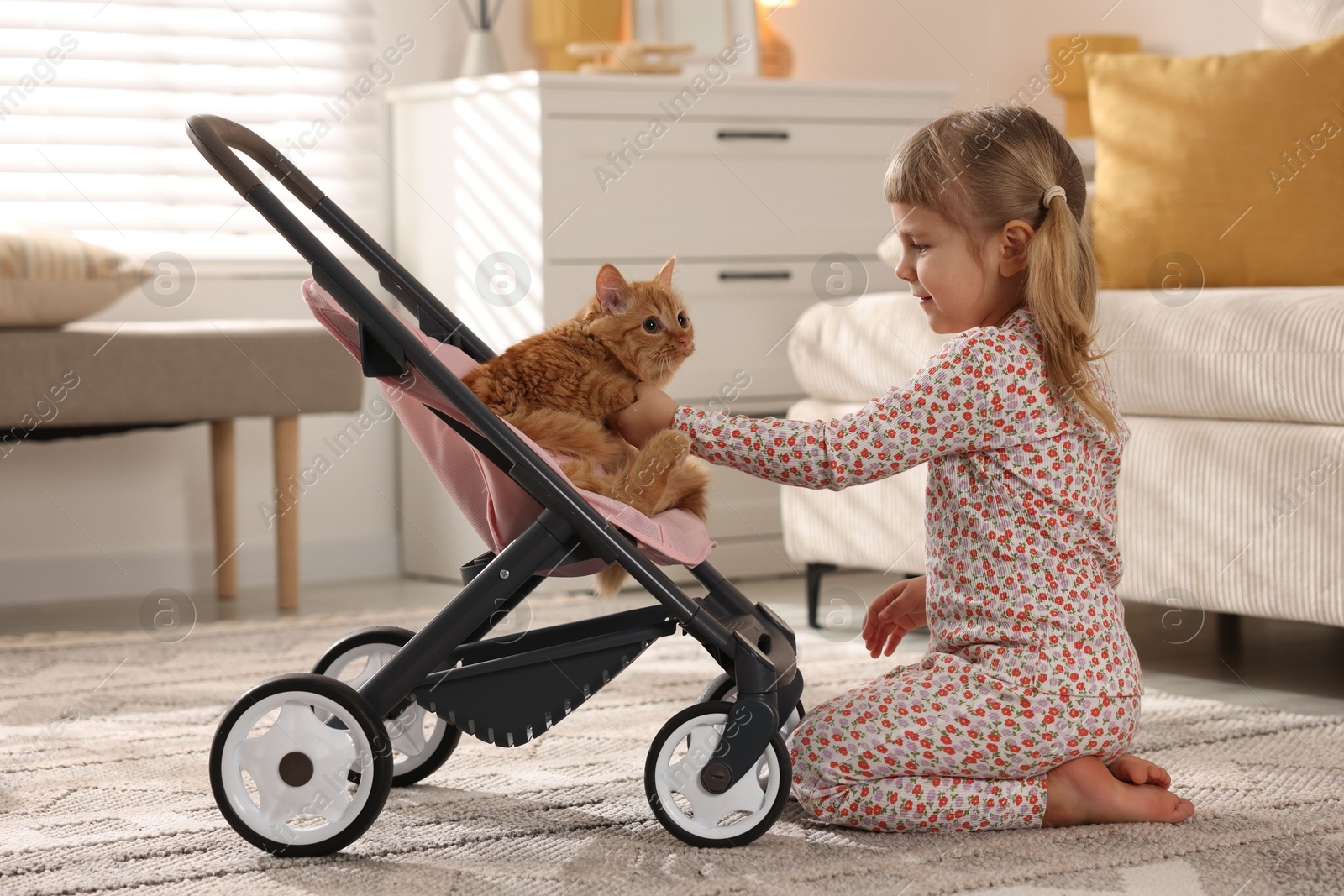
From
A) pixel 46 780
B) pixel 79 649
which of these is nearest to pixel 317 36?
pixel 79 649

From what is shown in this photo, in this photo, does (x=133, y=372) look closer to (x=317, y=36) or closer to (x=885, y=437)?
(x=317, y=36)

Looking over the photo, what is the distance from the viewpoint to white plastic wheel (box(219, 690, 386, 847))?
115cm

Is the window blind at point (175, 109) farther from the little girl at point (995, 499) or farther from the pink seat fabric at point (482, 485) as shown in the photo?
the little girl at point (995, 499)

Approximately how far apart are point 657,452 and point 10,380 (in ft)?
4.81

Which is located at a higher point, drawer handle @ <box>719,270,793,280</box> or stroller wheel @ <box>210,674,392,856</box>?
drawer handle @ <box>719,270,793,280</box>

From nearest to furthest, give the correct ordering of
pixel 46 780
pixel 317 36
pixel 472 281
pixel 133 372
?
1. pixel 46 780
2. pixel 133 372
3. pixel 472 281
4. pixel 317 36

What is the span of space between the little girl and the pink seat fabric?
3.5 inches

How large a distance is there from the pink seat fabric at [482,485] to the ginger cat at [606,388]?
0.02m

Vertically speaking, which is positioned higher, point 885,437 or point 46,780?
point 885,437

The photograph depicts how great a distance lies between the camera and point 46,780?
1.43 metres

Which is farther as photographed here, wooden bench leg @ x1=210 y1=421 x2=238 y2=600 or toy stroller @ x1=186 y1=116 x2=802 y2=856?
wooden bench leg @ x1=210 y1=421 x2=238 y2=600

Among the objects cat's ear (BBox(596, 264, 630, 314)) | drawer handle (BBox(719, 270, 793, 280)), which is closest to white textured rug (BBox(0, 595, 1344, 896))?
cat's ear (BBox(596, 264, 630, 314))

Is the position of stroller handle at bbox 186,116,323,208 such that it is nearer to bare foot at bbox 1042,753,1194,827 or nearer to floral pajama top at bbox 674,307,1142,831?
floral pajama top at bbox 674,307,1142,831

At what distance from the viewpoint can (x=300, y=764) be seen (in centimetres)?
115
